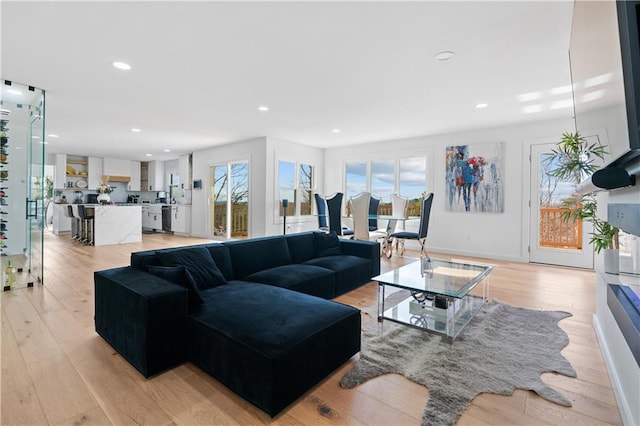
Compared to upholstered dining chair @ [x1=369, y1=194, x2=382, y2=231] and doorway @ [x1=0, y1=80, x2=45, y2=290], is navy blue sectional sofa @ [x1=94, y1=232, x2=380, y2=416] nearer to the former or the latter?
doorway @ [x1=0, y1=80, x2=45, y2=290]

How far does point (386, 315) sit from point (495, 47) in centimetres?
258

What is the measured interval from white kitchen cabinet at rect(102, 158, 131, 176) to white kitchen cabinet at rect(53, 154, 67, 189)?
3.20 ft

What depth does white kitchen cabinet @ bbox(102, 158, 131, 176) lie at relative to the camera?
9.74 meters

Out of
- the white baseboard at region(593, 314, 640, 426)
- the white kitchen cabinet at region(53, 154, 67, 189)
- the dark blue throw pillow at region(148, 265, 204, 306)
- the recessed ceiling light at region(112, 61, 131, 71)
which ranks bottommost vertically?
the white baseboard at region(593, 314, 640, 426)

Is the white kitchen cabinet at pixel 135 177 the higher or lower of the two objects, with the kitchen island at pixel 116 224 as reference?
higher

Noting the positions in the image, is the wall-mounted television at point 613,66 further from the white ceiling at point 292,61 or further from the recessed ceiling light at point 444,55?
the recessed ceiling light at point 444,55

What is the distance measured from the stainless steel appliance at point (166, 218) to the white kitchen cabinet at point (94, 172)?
89.1 inches

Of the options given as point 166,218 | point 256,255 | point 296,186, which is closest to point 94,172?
point 166,218

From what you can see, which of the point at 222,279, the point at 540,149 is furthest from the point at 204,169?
the point at 540,149

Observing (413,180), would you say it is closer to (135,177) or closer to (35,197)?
(35,197)

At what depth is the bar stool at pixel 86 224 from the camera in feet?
23.2

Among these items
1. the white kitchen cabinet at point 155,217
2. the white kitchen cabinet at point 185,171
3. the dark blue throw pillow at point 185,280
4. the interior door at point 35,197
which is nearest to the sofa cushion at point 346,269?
the dark blue throw pillow at point 185,280

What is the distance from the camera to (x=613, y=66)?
1.25 metres

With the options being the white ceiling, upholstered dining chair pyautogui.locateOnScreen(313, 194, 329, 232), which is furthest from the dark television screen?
upholstered dining chair pyautogui.locateOnScreen(313, 194, 329, 232)
